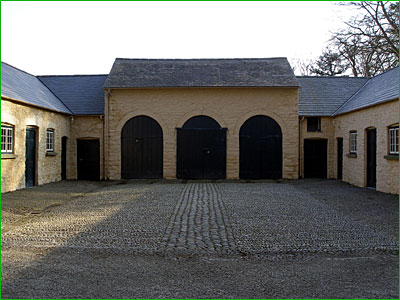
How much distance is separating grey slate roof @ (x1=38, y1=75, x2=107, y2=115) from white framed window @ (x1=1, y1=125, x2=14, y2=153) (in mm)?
6068

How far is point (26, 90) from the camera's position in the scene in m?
17.6

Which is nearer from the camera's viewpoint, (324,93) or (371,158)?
(371,158)

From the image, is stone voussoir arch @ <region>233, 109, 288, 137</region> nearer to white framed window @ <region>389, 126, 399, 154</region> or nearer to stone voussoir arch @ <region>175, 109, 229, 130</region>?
stone voussoir arch @ <region>175, 109, 229, 130</region>

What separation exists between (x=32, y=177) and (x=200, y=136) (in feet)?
25.5

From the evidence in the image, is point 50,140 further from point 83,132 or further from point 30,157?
point 83,132

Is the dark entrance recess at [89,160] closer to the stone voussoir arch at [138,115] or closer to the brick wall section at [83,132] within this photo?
the brick wall section at [83,132]

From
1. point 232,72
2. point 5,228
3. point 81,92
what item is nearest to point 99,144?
point 81,92

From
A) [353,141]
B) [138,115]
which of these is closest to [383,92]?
[353,141]

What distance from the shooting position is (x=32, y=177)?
16688mm

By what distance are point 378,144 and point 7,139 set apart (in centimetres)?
1331

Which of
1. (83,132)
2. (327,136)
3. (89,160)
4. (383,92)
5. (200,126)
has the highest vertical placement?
(383,92)

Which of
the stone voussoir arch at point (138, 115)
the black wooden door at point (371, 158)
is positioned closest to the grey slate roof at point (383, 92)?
the black wooden door at point (371, 158)

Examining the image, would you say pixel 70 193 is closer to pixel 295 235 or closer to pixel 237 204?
pixel 237 204

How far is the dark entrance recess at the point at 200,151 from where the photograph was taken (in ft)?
65.9
